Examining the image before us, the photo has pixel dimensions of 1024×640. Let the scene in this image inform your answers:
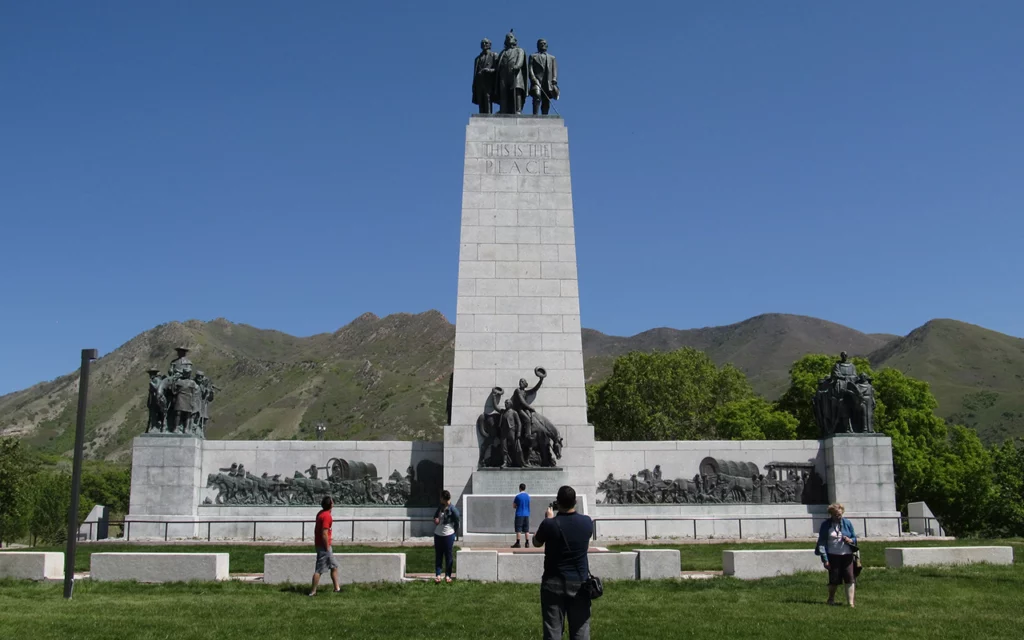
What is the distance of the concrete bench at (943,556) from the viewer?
1666 centimetres

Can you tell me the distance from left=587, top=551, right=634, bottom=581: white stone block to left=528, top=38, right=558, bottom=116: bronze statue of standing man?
60.1ft

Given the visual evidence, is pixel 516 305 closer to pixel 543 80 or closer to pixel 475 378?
pixel 475 378

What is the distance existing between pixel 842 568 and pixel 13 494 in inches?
1456

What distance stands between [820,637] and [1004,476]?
4228 centimetres

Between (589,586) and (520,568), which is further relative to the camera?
(520,568)

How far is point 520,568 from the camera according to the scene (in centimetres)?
1497

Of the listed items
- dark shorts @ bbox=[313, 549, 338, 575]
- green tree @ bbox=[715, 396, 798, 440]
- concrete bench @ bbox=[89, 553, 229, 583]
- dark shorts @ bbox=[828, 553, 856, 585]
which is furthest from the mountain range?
dark shorts @ bbox=[828, 553, 856, 585]

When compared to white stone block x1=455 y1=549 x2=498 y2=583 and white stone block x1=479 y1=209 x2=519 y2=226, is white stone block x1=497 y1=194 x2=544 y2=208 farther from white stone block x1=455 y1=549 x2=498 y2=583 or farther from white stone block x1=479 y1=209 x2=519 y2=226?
white stone block x1=455 y1=549 x2=498 y2=583

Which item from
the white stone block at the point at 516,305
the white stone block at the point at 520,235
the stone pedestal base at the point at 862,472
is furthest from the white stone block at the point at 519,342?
the stone pedestal base at the point at 862,472

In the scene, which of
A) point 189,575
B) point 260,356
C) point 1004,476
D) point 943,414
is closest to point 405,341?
point 260,356

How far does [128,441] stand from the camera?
417 feet

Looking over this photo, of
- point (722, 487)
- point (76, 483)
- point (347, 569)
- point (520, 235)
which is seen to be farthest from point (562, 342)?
point (76, 483)

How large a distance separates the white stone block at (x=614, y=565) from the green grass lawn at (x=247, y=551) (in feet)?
11.4

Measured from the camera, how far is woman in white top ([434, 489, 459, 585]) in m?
14.9
